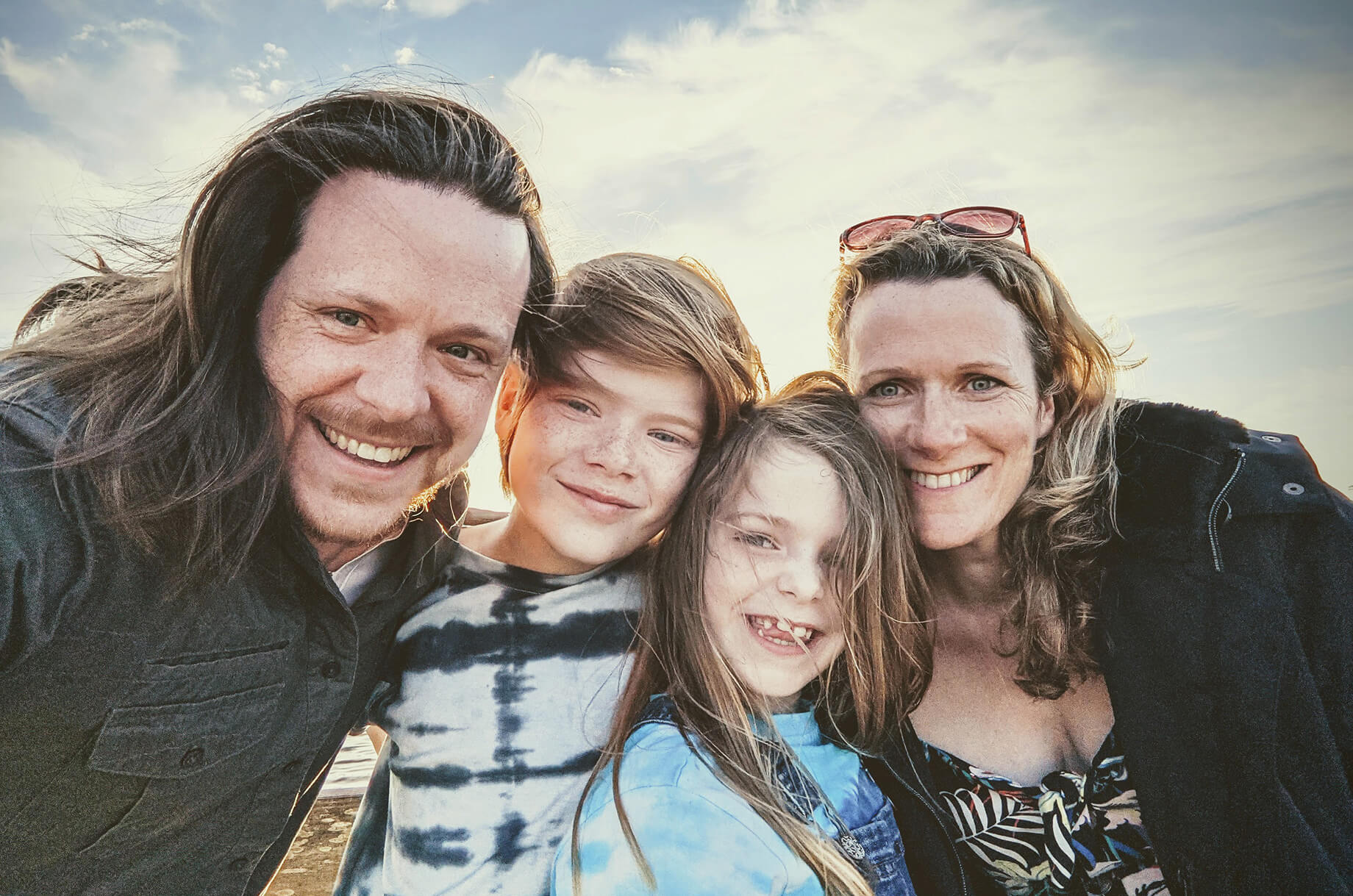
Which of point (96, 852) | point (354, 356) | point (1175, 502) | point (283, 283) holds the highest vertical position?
point (283, 283)

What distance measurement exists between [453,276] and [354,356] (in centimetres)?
32

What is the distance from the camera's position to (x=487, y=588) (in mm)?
2348

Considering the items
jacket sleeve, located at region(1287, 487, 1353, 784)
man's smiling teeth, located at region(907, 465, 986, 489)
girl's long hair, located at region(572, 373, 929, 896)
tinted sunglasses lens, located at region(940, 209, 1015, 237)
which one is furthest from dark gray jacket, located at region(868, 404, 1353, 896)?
tinted sunglasses lens, located at region(940, 209, 1015, 237)

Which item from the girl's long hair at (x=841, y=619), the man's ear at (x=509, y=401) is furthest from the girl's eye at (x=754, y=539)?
the man's ear at (x=509, y=401)

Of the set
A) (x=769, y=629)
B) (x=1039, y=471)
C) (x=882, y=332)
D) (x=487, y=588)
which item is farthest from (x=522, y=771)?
(x=1039, y=471)

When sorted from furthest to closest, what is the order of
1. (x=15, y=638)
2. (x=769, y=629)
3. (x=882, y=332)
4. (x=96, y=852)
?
(x=882, y=332), (x=769, y=629), (x=96, y=852), (x=15, y=638)

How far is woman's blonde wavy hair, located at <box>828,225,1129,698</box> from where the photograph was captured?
2525 mm

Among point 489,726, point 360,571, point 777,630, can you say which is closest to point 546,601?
point 489,726

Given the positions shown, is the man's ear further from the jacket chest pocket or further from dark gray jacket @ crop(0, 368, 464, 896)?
the jacket chest pocket

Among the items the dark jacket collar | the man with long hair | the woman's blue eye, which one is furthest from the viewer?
the woman's blue eye

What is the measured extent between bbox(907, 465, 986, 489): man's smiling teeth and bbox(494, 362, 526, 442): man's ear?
4.41 feet

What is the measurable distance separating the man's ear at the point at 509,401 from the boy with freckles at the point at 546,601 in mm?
12

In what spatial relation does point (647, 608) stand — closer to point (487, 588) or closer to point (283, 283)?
point (487, 588)

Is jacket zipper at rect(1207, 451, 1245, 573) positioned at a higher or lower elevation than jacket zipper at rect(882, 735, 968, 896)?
higher
